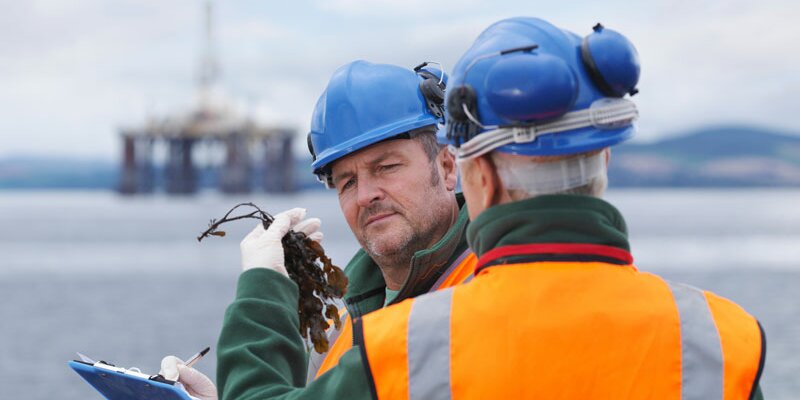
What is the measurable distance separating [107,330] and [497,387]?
36.8 metres

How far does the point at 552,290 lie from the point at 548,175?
0.87 ft

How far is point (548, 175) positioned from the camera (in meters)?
2.13

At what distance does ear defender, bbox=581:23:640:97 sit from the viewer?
7.04 ft

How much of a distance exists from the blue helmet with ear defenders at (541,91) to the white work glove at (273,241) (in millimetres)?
627

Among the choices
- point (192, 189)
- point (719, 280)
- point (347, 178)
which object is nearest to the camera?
point (347, 178)

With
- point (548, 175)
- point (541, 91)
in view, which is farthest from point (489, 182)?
point (541, 91)

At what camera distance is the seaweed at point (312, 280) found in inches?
113

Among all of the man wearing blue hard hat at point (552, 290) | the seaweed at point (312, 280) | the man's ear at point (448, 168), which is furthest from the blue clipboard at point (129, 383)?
the man's ear at point (448, 168)

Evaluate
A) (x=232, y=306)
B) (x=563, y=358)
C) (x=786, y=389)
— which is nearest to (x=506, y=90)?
(x=563, y=358)

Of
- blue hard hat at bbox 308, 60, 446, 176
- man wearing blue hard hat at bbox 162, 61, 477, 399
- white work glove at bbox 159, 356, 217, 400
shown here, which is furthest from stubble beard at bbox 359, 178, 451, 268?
white work glove at bbox 159, 356, 217, 400

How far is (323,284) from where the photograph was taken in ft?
9.92

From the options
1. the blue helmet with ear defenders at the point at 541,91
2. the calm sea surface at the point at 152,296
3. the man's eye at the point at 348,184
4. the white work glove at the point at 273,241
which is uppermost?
the blue helmet with ear defenders at the point at 541,91

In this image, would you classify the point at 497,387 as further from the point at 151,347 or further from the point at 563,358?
the point at 151,347

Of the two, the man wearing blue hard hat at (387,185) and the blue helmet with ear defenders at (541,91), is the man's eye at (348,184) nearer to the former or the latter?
the man wearing blue hard hat at (387,185)
